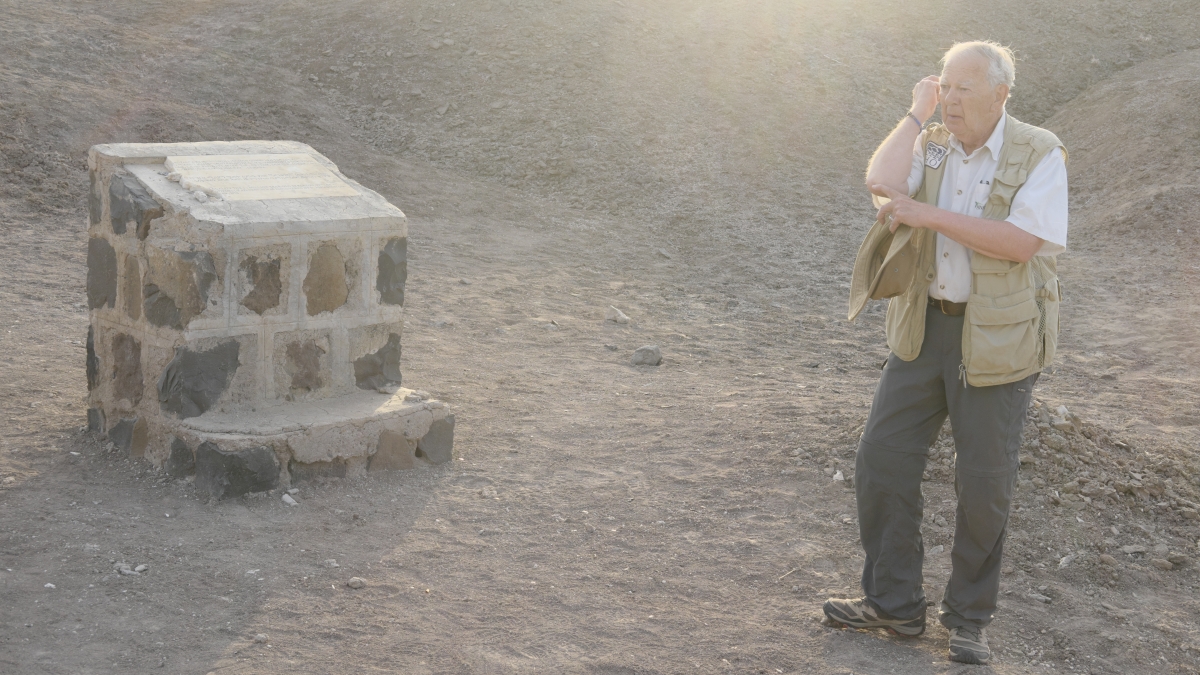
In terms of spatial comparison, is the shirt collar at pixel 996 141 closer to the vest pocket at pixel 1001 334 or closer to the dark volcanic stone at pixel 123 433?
the vest pocket at pixel 1001 334

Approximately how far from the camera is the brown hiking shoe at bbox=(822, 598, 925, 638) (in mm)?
3820

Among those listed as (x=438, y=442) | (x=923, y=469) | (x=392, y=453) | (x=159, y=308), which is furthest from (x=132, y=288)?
(x=923, y=469)

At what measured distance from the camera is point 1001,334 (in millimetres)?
3359

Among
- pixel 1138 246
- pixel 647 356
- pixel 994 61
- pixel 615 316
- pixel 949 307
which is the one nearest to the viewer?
pixel 994 61

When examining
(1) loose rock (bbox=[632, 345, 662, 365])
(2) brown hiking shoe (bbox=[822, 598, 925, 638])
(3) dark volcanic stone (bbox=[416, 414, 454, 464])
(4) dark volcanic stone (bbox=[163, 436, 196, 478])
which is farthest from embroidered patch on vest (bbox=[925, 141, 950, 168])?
(1) loose rock (bbox=[632, 345, 662, 365])

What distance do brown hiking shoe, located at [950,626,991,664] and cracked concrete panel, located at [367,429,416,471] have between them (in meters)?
2.60

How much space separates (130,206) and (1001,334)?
3.66 meters

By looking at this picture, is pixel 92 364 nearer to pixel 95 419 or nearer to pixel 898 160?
pixel 95 419

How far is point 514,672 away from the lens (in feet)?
11.8

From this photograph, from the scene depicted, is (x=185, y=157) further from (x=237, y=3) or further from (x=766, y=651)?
(x=237, y=3)

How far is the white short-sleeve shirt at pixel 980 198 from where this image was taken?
3311 mm

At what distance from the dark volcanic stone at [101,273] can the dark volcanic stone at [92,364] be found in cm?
16

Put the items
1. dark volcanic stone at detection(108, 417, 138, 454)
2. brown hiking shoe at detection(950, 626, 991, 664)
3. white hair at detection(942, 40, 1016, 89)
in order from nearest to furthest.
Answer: white hair at detection(942, 40, 1016, 89), brown hiking shoe at detection(950, 626, 991, 664), dark volcanic stone at detection(108, 417, 138, 454)

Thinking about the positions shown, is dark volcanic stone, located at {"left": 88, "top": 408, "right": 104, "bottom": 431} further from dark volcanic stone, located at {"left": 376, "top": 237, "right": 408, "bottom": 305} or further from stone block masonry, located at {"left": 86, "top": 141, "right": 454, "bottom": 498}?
dark volcanic stone, located at {"left": 376, "top": 237, "right": 408, "bottom": 305}
